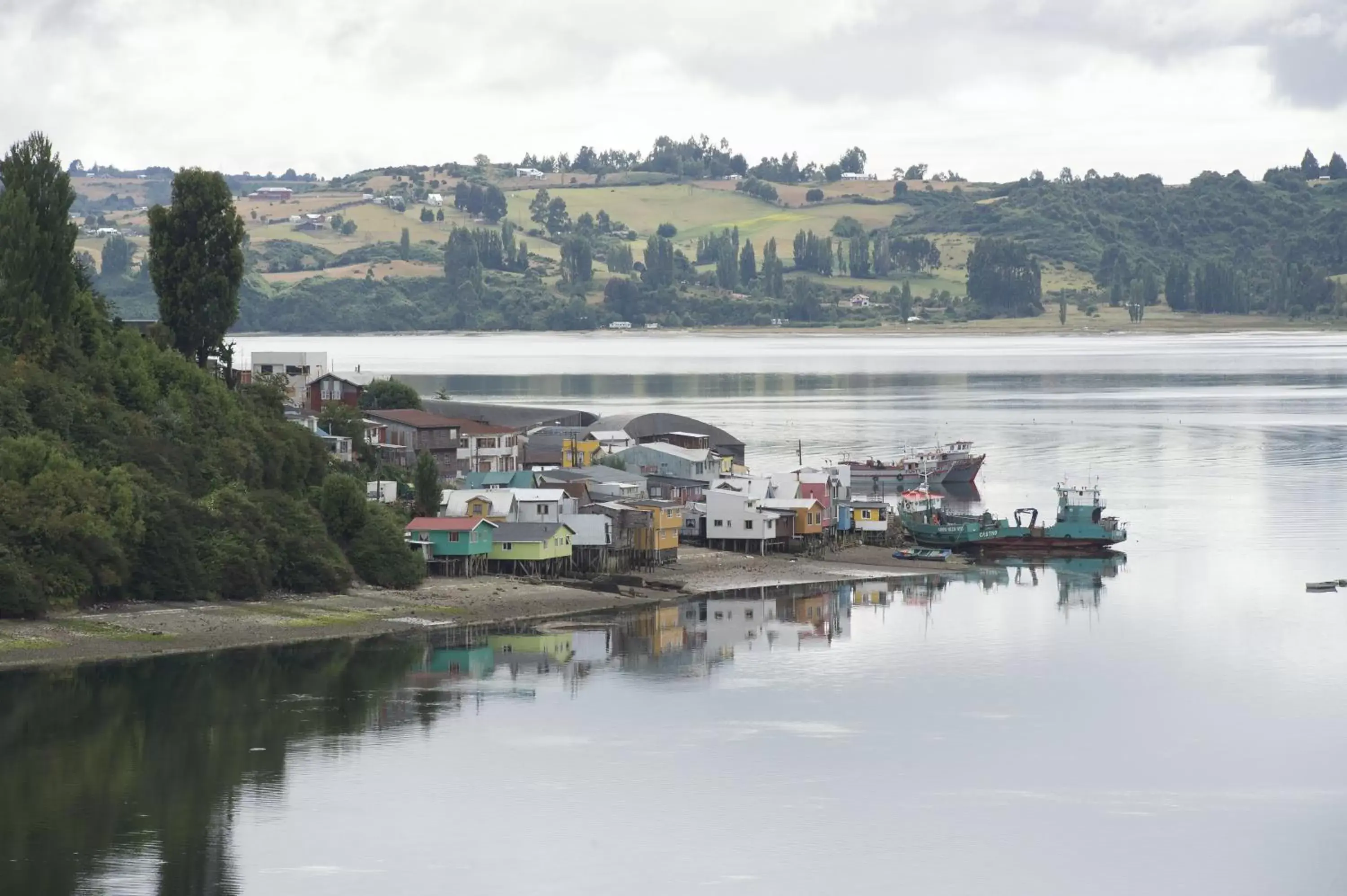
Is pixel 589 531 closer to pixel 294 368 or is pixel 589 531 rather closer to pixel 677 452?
pixel 677 452

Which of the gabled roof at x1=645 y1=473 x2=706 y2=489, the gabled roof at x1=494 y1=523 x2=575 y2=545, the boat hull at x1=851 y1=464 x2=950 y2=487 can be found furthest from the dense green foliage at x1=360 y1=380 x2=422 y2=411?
the gabled roof at x1=494 y1=523 x2=575 y2=545

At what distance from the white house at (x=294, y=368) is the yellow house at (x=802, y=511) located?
2901cm

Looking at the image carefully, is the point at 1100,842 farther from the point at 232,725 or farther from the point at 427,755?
the point at 232,725

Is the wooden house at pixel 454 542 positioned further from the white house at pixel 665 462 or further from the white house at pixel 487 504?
the white house at pixel 665 462

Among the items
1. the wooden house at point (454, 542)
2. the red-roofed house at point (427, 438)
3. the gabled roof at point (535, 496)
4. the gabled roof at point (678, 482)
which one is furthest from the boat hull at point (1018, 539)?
the wooden house at point (454, 542)

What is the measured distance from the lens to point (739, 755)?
177ft

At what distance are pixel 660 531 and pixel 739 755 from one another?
30905mm

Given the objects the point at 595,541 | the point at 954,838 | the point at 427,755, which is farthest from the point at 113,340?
the point at 954,838

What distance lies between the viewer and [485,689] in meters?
61.7

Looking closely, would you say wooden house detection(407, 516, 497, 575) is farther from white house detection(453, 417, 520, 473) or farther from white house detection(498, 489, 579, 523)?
white house detection(453, 417, 520, 473)

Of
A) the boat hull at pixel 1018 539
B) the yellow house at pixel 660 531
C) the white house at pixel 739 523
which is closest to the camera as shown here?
the yellow house at pixel 660 531

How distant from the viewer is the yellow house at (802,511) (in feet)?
301

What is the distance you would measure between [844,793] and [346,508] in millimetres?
32123

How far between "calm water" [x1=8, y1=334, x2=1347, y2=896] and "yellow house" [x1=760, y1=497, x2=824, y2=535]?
8773 millimetres
